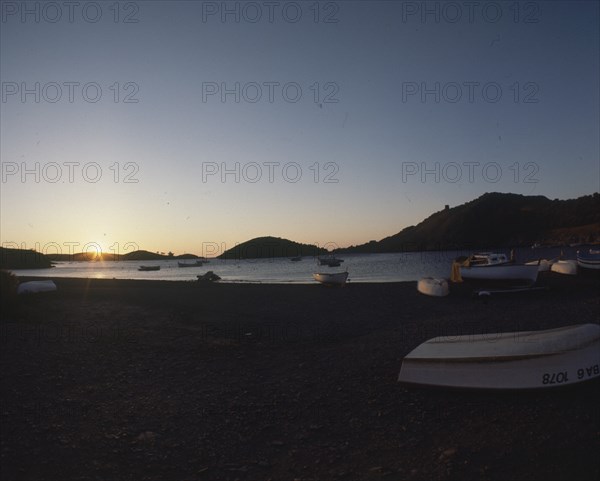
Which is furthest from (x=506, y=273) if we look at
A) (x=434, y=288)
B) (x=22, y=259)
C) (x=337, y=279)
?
(x=22, y=259)

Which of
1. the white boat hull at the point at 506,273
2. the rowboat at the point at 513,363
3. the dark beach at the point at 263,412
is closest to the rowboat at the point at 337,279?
the white boat hull at the point at 506,273

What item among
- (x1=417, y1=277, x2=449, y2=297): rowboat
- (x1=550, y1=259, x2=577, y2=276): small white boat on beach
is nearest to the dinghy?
(x1=417, y1=277, x2=449, y2=297): rowboat

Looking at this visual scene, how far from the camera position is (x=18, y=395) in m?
8.23

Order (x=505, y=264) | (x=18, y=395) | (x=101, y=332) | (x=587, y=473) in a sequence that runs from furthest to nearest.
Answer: (x=505, y=264) → (x=101, y=332) → (x=18, y=395) → (x=587, y=473)

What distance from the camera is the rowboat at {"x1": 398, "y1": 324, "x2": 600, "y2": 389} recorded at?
7723 millimetres

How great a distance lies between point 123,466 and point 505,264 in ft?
92.9

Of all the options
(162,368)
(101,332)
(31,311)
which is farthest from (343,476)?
(31,311)

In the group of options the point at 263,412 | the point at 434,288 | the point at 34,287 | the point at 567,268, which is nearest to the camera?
the point at 263,412

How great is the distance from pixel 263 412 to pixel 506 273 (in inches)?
947

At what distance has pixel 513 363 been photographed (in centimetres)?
775

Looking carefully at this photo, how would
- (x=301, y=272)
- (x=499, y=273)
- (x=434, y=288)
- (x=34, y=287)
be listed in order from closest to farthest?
(x=34, y=287)
(x=434, y=288)
(x=499, y=273)
(x=301, y=272)

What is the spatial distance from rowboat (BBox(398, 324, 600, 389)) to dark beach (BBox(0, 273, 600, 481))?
0.25 metres

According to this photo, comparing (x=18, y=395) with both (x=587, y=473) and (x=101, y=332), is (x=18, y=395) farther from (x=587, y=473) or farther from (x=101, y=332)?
(x=587, y=473)

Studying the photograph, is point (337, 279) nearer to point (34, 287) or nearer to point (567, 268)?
point (567, 268)
